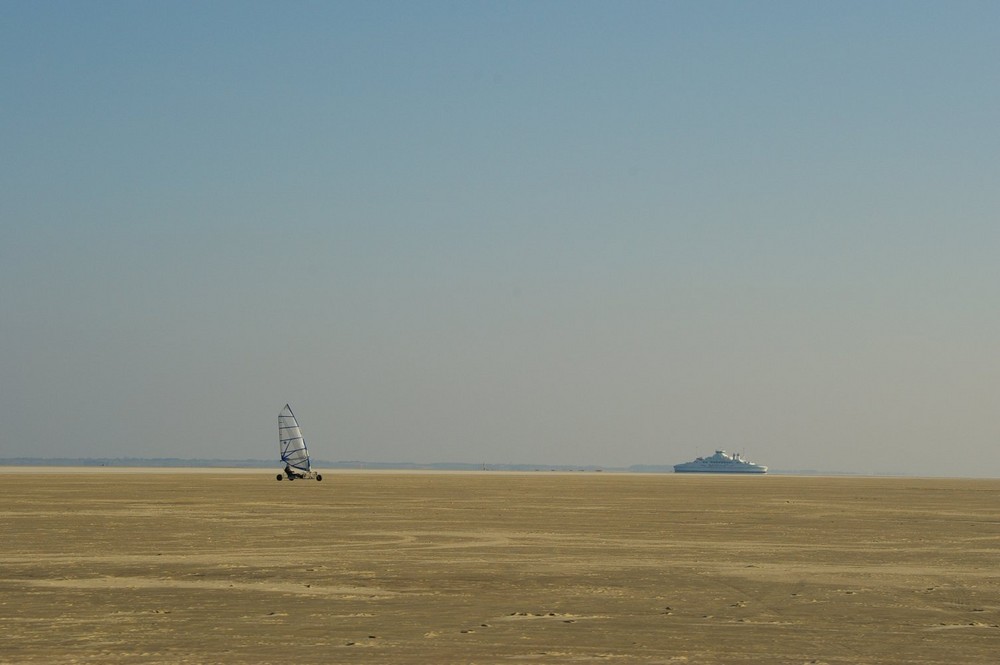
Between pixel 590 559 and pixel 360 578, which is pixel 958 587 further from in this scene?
pixel 360 578

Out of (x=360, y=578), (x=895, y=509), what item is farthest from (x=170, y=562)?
(x=895, y=509)

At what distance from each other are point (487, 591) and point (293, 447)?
64954 millimetres

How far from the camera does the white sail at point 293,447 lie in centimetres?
8081

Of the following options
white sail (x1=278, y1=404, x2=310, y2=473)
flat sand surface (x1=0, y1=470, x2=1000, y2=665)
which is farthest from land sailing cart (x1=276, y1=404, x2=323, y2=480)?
flat sand surface (x1=0, y1=470, x2=1000, y2=665)

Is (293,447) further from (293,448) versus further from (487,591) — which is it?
(487,591)

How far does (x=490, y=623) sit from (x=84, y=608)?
552 centimetres

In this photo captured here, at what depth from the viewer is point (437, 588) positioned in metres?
18.2

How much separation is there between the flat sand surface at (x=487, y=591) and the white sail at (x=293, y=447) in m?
45.3

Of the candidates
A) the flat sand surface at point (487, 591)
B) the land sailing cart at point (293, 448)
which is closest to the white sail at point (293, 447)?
the land sailing cart at point (293, 448)

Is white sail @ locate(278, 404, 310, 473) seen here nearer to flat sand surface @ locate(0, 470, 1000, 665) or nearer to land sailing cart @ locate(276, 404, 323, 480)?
land sailing cart @ locate(276, 404, 323, 480)

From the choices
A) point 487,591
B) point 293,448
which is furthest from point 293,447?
point 487,591

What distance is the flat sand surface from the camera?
1288 centimetres

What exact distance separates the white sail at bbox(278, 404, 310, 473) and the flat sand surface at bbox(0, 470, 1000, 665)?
45.3 metres

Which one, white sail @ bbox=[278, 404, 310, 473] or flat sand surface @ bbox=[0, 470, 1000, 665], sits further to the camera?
white sail @ bbox=[278, 404, 310, 473]
